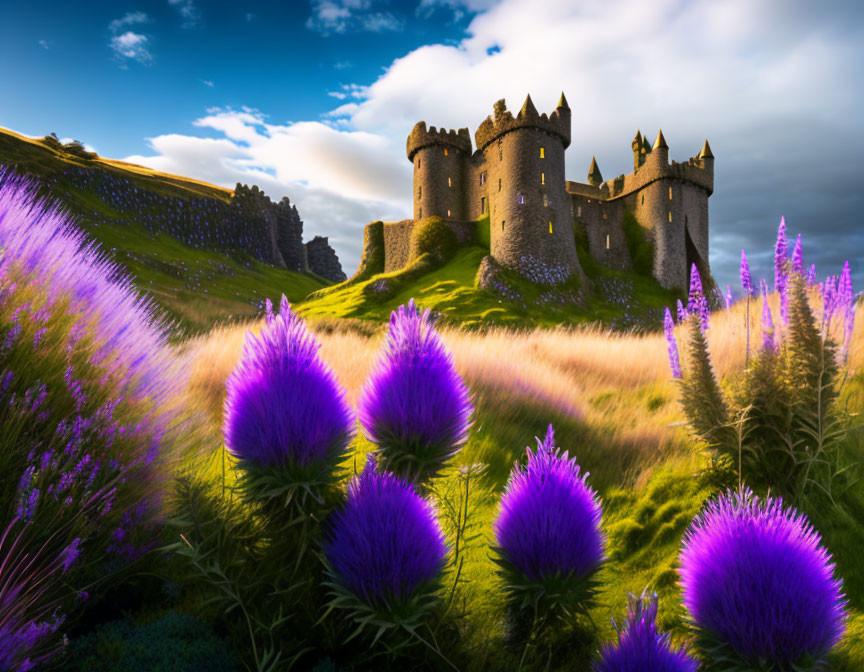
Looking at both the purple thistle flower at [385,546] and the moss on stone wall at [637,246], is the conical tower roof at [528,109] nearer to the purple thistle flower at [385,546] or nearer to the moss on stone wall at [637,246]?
the moss on stone wall at [637,246]

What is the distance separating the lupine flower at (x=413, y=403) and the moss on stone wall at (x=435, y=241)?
136 ft

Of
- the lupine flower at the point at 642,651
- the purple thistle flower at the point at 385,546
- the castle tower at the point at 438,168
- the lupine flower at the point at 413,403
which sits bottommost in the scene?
the lupine flower at the point at 642,651

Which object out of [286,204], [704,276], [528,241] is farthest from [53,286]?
[286,204]

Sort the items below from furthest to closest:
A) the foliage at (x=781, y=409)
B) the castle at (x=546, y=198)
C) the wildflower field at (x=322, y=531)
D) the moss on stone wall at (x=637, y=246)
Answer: the moss on stone wall at (x=637, y=246), the castle at (x=546, y=198), the foliage at (x=781, y=409), the wildflower field at (x=322, y=531)

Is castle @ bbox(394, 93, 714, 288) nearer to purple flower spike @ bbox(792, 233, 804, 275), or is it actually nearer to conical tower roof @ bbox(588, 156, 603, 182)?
conical tower roof @ bbox(588, 156, 603, 182)

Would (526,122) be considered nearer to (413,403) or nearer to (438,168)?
(438,168)

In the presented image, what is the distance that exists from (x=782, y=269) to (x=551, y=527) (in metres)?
2.73

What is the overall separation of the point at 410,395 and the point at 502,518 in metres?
0.46

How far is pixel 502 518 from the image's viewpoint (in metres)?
1.43

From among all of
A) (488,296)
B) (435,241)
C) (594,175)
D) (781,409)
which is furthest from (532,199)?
(781,409)

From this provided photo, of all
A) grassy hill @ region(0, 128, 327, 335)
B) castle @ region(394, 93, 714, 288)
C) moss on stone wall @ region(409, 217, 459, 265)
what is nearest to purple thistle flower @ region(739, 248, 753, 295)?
castle @ region(394, 93, 714, 288)

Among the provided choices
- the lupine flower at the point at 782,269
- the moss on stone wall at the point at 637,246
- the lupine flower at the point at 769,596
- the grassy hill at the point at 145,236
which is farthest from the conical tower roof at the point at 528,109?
the lupine flower at the point at 769,596

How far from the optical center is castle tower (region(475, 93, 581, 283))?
128 feet

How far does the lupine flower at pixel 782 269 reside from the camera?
2.93 meters
